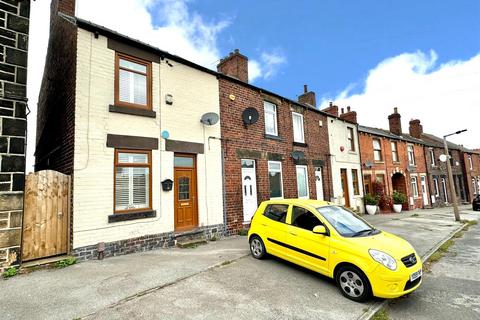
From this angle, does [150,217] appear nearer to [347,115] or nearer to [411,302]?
[411,302]

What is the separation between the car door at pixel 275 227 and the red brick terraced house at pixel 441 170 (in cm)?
2406

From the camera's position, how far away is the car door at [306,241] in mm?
4766

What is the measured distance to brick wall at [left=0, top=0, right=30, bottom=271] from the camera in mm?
5367

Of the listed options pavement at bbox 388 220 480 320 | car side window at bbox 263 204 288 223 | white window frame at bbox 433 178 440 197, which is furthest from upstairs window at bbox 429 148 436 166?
car side window at bbox 263 204 288 223

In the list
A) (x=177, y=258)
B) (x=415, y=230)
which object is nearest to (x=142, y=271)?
(x=177, y=258)

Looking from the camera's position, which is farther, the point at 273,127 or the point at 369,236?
the point at 273,127

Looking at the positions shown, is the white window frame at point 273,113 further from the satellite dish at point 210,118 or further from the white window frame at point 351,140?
the white window frame at point 351,140

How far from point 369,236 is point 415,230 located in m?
7.88

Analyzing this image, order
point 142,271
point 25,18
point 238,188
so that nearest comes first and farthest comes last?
point 142,271 → point 25,18 → point 238,188

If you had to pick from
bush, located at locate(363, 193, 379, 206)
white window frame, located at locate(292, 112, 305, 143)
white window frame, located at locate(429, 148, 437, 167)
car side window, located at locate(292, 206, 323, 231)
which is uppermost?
white window frame, located at locate(292, 112, 305, 143)

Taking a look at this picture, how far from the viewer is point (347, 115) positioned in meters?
18.0

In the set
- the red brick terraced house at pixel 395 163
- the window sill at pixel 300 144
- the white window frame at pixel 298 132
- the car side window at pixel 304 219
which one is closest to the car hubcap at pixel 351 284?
the car side window at pixel 304 219

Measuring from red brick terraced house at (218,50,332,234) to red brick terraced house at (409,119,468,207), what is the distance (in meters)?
16.5

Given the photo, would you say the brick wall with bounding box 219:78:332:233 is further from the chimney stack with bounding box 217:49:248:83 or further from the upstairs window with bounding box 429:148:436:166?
the upstairs window with bounding box 429:148:436:166
